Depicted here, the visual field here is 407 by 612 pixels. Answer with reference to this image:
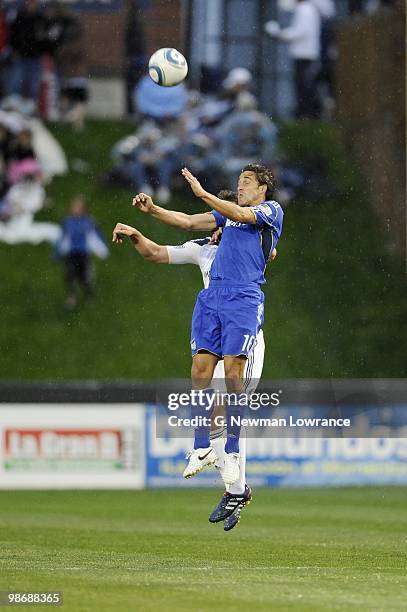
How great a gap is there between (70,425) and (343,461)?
3.63m

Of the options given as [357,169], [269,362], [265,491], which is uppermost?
[357,169]

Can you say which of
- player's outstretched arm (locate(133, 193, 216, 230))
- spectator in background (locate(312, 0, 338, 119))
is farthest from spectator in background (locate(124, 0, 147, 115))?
player's outstretched arm (locate(133, 193, 216, 230))

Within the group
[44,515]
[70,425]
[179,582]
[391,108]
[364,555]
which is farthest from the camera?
[391,108]

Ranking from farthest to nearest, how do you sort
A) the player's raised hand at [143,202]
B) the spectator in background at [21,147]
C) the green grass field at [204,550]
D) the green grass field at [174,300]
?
the spectator in background at [21,147], the green grass field at [174,300], the player's raised hand at [143,202], the green grass field at [204,550]

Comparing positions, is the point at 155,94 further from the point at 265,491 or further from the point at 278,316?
the point at 265,491

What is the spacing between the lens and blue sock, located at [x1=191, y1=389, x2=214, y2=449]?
10844 mm

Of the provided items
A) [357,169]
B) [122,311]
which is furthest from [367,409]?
[357,169]

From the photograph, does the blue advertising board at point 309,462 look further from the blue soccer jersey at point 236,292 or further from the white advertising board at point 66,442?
the blue soccer jersey at point 236,292

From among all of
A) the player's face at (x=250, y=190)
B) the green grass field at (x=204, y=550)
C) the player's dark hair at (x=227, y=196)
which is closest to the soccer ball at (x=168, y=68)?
the player's dark hair at (x=227, y=196)

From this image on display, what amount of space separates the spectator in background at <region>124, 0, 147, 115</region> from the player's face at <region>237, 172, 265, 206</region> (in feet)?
47.2

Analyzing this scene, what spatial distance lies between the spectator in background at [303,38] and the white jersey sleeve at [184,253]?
47.1ft

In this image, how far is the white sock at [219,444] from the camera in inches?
433

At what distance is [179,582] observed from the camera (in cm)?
973

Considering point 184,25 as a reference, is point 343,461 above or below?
below
